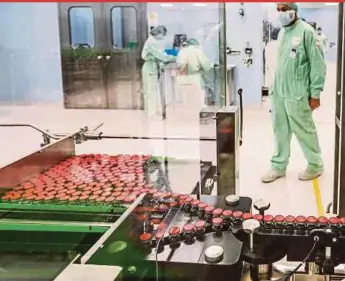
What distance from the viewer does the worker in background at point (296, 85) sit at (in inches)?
169

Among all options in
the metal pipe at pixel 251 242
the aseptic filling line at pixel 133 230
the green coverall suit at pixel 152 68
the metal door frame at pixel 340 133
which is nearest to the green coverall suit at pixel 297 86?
the metal door frame at pixel 340 133

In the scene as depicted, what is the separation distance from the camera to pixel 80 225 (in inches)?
86.0

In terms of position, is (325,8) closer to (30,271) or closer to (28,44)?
(28,44)

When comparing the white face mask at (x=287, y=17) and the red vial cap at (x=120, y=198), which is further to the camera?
the white face mask at (x=287, y=17)

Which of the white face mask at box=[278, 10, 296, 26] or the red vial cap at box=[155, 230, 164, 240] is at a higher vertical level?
the white face mask at box=[278, 10, 296, 26]

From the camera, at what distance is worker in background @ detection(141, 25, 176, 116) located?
7543mm

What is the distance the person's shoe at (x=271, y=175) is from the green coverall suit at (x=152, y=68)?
3324 millimetres

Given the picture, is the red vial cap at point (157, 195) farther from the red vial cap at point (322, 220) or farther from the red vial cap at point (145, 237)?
the red vial cap at point (322, 220)

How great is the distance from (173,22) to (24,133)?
9.40 feet

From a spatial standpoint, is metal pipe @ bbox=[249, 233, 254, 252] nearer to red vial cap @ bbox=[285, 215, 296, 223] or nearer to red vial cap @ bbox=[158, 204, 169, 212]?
red vial cap @ bbox=[285, 215, 296, 223]

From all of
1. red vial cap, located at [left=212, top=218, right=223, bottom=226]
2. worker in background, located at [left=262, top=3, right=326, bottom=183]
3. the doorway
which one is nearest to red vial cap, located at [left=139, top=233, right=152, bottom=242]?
red vial cap, located at [left=212, top=218, right=223, bottom=226]

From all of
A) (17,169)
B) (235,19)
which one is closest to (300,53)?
(17,169)

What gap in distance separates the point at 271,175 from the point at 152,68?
11.5ft

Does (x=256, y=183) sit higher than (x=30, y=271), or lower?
lower
